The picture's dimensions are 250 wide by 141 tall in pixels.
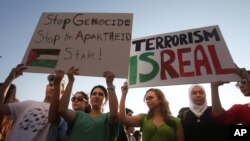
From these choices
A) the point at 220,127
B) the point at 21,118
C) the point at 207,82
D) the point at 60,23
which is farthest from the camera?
the point at 60,23

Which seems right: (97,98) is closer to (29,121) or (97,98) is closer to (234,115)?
(29,121)

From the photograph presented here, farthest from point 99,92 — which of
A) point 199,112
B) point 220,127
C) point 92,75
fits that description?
point 220,127

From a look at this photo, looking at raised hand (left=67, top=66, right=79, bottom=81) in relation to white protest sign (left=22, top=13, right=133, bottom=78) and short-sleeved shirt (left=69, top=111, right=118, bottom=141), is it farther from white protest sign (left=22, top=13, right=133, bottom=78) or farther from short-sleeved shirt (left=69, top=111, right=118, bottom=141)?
short-sleeved shirt (left=69, top=111, right=118, bottom=141)

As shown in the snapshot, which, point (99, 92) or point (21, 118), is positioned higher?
point (99, 92)

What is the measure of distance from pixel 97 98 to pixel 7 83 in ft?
Answer: 3.73

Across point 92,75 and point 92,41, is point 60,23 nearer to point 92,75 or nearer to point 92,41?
point 92,41

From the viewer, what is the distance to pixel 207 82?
3.69 metres

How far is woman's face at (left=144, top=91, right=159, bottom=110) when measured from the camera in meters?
3.76

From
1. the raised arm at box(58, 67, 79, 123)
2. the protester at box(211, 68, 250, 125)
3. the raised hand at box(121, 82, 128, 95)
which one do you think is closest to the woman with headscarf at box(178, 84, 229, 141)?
the protester at box(211, 68, 250, 125)

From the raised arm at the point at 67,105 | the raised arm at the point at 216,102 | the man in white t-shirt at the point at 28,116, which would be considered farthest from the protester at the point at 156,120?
the man in white t-shirt at the point at 28,116

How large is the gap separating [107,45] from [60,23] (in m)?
0.92

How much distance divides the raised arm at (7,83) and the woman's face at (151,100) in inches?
68.4

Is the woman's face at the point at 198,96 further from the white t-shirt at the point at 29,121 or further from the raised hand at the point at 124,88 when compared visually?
the white t-shirt at the point at 29,121

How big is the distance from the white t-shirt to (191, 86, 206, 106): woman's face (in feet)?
6.42
